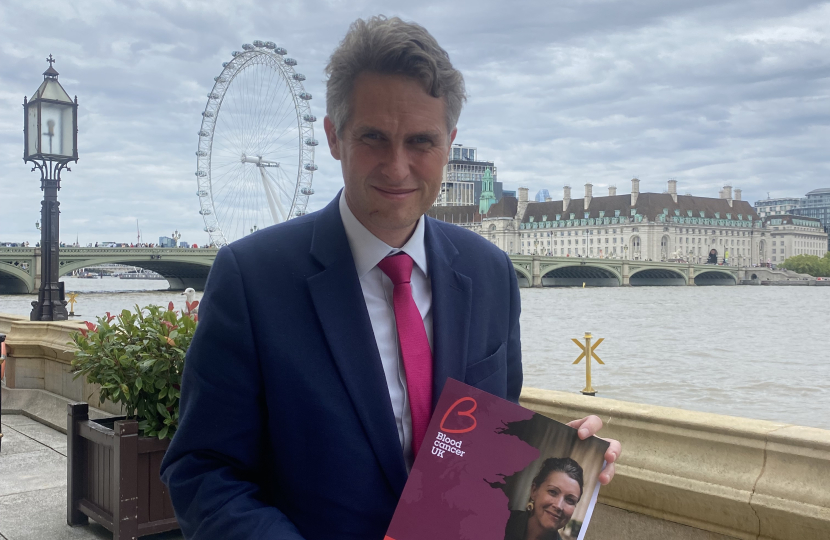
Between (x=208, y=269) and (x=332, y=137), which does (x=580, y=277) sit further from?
(x=332, y=137)

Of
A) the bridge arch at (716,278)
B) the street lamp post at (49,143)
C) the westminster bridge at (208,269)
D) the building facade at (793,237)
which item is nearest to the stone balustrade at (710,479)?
the street lamp post at (49,143)

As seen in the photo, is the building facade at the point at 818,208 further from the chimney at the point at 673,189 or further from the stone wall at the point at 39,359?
the stone wall at the point at 39,359

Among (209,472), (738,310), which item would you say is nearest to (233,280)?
(209,472)

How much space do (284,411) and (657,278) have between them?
8052cm

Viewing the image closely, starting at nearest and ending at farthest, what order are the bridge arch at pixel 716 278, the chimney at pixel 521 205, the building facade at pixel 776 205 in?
1. the bridge arch at pixel 716 278
2. the chimney at pixel 521 205
3. the building facade at pixel 776 205

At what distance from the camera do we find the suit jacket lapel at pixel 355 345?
51.0 inches

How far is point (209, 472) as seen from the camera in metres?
1.30

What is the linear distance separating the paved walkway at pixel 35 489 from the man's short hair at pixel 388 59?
2837 mm

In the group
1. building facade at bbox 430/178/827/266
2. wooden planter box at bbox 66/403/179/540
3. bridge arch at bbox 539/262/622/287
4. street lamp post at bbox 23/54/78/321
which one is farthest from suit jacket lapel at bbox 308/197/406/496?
building facade at bbox 430/178/827/266

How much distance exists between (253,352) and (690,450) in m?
1.55

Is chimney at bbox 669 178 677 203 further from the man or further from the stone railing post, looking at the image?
the man

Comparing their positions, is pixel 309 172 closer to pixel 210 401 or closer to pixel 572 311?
pixel 572 311

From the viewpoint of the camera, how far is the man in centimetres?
129

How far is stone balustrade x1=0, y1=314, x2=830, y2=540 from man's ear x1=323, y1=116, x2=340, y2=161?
4.79ft
